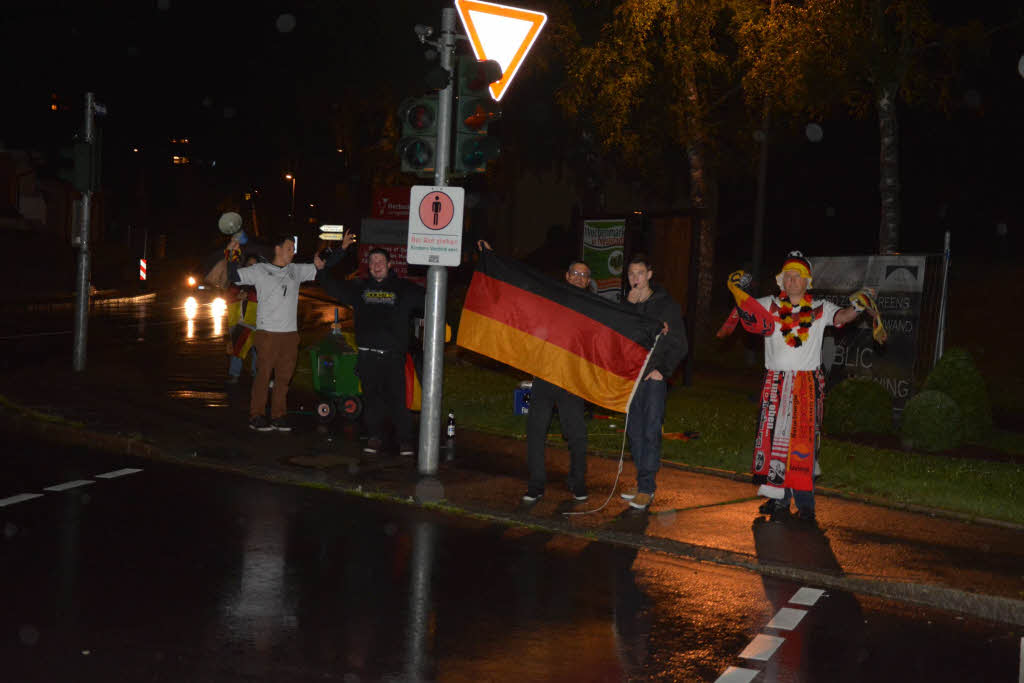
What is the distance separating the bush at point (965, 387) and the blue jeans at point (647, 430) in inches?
231

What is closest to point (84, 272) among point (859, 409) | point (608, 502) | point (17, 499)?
point (17, 499)

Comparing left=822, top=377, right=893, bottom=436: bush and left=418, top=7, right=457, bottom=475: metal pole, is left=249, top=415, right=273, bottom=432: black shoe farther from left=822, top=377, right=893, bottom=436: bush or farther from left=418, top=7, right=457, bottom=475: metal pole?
left=822, top=377, right=893, bottom=436: bush

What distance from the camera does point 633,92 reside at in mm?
23062

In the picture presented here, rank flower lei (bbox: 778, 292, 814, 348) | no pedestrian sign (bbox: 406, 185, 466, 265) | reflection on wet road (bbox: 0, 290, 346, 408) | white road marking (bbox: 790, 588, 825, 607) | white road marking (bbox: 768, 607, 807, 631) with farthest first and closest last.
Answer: reflection on wet road (bbox: 0, 290, 346, 408)
no pedestrian sign (bbox: 406, 185, 466, 265)
flower lei (bbox: 778, 292, 814, 348)
white road marking (bbox: 790, 588, 825, 607)
white road marking (bbox: 768, 607, 807, 631)

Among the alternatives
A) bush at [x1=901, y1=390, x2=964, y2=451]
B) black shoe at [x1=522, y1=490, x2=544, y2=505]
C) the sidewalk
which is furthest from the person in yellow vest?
bush at [x1=901, y1=390, x2=964, y2=451]

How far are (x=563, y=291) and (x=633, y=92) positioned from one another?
14066 mm

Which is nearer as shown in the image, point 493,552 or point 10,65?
point 493,552

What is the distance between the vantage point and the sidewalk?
7781 mm

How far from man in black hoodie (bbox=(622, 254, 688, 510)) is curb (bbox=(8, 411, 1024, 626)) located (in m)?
0.88

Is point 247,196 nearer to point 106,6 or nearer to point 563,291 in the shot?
point 106,6

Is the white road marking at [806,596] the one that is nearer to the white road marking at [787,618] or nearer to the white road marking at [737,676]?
the white road marking at [787,618]

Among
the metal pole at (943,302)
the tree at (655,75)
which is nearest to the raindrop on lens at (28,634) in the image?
the metal pole at (943,302)

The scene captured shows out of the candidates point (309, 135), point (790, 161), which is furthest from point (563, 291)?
point (309, 135)

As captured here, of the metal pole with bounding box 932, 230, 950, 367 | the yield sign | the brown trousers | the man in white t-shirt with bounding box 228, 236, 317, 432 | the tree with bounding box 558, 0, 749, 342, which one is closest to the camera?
the yield sign
